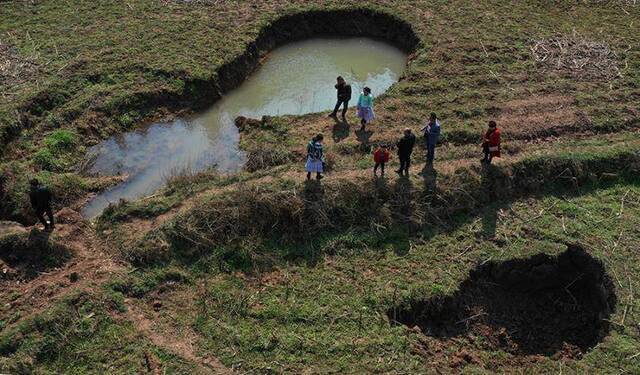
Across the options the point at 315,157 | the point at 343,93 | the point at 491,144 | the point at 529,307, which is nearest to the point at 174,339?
the point at 315,157

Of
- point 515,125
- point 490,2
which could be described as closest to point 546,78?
point 515,125

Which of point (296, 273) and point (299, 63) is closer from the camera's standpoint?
point (296, 273)

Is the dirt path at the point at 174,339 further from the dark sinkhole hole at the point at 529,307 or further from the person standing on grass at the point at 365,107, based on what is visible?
the person standing on grass at the point at 365,107

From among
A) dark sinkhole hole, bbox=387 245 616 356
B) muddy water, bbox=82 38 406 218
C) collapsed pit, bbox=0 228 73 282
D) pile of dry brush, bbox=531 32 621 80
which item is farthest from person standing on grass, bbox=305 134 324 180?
pile of dry brush, bbox=531 32 621 80

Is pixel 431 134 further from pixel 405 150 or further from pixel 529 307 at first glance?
pixel 529 307

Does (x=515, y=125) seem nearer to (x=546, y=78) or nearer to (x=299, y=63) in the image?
(x=546, y=78)

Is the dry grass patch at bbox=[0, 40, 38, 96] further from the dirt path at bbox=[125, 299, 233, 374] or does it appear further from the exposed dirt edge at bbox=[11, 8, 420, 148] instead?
the dirt path at bbox=[125, 299, 233, 374]
